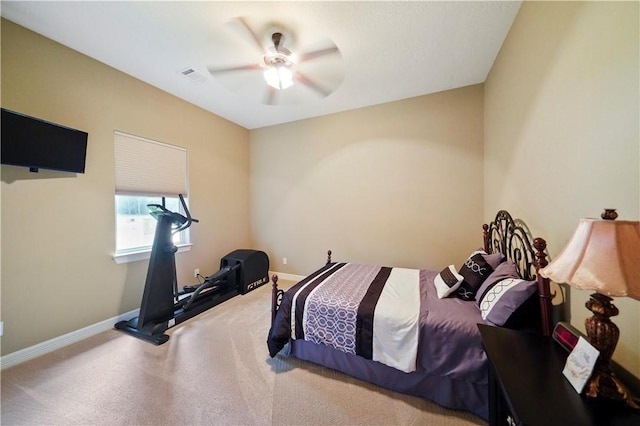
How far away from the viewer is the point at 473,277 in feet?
6.33

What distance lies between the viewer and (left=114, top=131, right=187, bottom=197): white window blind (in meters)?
2.75

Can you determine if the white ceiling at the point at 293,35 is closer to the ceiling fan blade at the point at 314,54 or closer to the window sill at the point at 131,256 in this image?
the ceiling fan blade at the point at 314,54

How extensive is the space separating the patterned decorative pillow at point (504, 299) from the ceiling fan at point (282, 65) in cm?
221

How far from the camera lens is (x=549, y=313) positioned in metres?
1.28

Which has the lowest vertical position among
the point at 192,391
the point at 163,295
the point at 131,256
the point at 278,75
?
the point at 192,391

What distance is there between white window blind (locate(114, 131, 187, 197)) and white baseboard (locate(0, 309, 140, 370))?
58.3 inches

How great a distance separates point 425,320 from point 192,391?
178 cm

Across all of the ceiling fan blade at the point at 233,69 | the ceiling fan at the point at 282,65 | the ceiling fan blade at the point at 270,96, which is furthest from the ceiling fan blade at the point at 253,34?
the ceiling fan blade at the point at 270,96

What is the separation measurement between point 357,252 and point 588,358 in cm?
295

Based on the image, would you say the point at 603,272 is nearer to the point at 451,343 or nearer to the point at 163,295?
the point at 451,343

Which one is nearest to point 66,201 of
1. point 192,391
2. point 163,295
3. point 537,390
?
point 163,295

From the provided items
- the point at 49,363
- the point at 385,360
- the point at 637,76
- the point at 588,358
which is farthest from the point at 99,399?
the point at 637,76

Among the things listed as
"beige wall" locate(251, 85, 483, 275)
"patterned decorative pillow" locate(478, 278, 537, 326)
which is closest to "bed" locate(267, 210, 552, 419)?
"patterned decorative pillow" locate(478, 278, 537, 326)

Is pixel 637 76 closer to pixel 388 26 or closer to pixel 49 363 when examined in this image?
pixel 388 26
